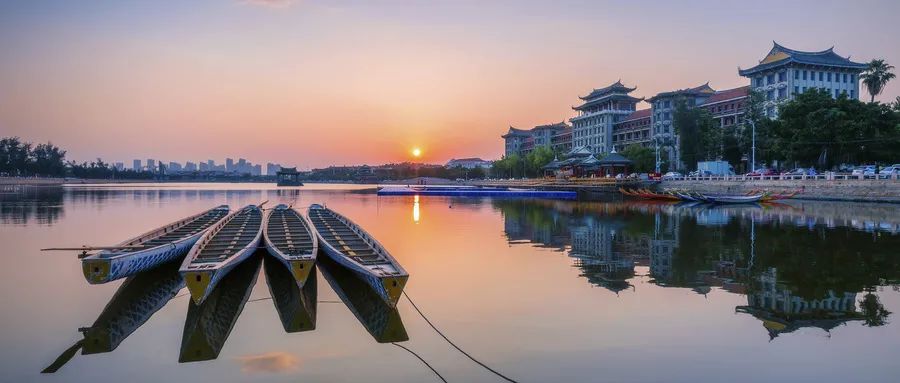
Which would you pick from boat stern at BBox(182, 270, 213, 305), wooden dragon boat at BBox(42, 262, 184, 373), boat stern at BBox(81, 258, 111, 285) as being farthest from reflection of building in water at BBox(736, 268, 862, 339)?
boat stern at BBox(81, 258, 111, 285)

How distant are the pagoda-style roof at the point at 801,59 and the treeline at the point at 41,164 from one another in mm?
137894

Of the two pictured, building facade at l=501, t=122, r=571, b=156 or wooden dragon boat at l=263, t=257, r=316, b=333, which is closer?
wooden dragon boat at l=263, t=257, r=316, b=333

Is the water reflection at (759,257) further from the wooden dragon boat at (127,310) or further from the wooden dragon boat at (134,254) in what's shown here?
the wooden dragon boat at (134,254)

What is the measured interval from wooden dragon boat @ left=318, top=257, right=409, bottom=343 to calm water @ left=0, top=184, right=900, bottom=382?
53mm

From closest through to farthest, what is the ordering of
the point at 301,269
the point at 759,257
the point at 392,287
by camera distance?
1. the point at 392,287
2. the point at 301,269
3. the point at 759,257

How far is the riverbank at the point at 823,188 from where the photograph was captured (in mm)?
38688

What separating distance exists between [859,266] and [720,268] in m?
3.68

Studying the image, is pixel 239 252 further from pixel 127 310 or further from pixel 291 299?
pixel 127 310

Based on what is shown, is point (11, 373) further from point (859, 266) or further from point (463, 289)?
point (859, 266)

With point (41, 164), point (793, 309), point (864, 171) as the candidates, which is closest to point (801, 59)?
point (864, 171)

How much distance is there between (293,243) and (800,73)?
→ 7417 cm

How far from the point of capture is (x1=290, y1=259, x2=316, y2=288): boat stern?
31.3 feet

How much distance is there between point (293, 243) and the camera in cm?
1382

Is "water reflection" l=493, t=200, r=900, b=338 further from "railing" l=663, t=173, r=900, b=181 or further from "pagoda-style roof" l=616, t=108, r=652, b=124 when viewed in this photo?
"pagoda-style roof" l=616, t=108, r=652, b=124
